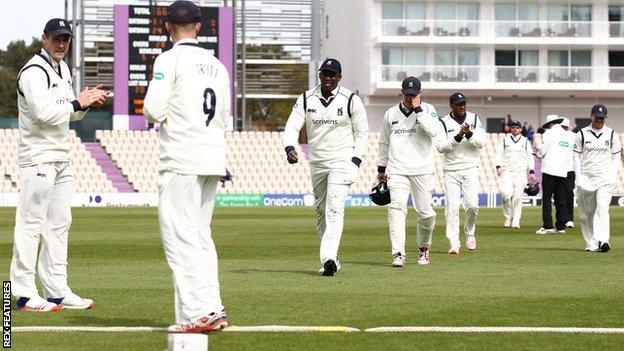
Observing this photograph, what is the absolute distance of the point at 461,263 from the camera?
17703 mm

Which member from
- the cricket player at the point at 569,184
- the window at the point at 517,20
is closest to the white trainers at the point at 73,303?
the cricket player at the point at 569,184

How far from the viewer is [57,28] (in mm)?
11398

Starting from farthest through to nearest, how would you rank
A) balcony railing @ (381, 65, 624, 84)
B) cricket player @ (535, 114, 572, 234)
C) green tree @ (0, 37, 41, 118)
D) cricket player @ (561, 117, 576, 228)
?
1. green tree @ (0, 37, 41, 118)
2. balcony railing @ (381, 65, 624, 84)
3. cricket player @ (561, 117, 576, 228)
4. cricket player @ (535, 114, 572, 234)

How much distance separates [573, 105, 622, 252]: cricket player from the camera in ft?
66.7

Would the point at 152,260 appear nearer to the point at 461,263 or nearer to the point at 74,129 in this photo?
the point at 461,263

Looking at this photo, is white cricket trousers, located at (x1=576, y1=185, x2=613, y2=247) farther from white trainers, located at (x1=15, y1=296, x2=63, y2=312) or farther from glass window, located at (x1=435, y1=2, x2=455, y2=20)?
glass window, located at (x1=435, y1=2, x2=455, y2=20)

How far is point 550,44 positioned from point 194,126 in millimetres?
69689

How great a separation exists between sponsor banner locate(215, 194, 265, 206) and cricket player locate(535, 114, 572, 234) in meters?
24.2

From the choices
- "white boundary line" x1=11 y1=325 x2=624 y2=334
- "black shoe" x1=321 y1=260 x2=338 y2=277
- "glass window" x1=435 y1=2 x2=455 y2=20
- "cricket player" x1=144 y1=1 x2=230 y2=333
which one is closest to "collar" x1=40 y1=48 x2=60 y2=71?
"cricket player" x1=144 y1=1 x2=230 y2=333

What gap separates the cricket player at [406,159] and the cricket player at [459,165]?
2.21 m

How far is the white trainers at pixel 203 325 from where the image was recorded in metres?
9.69

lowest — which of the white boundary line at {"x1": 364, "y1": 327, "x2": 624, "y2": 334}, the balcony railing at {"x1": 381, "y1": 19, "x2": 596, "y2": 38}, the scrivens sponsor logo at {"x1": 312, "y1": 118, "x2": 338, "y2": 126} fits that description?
the white boundary line at {"x1": 364, "y1": 327, "x2": 624, "y2": 334}

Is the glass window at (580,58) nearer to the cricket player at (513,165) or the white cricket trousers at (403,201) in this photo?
the cricket player at (513,165)

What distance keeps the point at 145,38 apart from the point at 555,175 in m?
24.5
